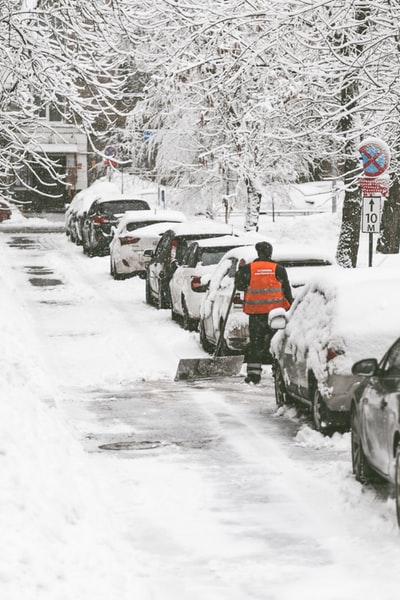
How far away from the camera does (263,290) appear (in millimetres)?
15570

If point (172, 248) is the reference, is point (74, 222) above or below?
below

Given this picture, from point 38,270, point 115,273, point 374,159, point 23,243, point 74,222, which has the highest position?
point 374,159

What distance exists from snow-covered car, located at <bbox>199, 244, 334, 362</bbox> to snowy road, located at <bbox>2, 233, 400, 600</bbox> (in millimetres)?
778

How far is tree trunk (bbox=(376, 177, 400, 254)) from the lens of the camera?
33559mm

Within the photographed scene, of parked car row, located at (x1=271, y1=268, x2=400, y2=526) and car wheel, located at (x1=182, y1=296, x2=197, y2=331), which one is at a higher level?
parked car row, located at (x1=271, y1=268, x2=400, y2=526)

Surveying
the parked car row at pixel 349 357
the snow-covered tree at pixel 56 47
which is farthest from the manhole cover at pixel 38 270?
the parked car row at pixel 349 357

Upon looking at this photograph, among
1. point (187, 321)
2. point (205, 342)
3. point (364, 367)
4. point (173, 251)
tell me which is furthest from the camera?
point (173, 251)

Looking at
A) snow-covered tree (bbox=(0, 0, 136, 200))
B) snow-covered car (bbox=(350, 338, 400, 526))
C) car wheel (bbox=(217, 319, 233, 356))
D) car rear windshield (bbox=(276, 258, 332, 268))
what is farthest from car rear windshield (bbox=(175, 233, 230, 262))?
snow-covered car (bbox=(350, 338, 400, 526))

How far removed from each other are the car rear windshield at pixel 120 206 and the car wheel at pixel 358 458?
30.4m

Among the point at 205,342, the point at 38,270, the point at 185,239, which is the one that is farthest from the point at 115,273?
the point at 205,342

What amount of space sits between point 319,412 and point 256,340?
394cm

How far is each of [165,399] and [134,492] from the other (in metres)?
4.95

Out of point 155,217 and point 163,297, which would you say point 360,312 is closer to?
point 163,297

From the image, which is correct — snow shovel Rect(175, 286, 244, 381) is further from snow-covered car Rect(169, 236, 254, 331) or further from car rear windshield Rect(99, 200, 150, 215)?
car rear windshield Rect(99, 200, 150, 215)
